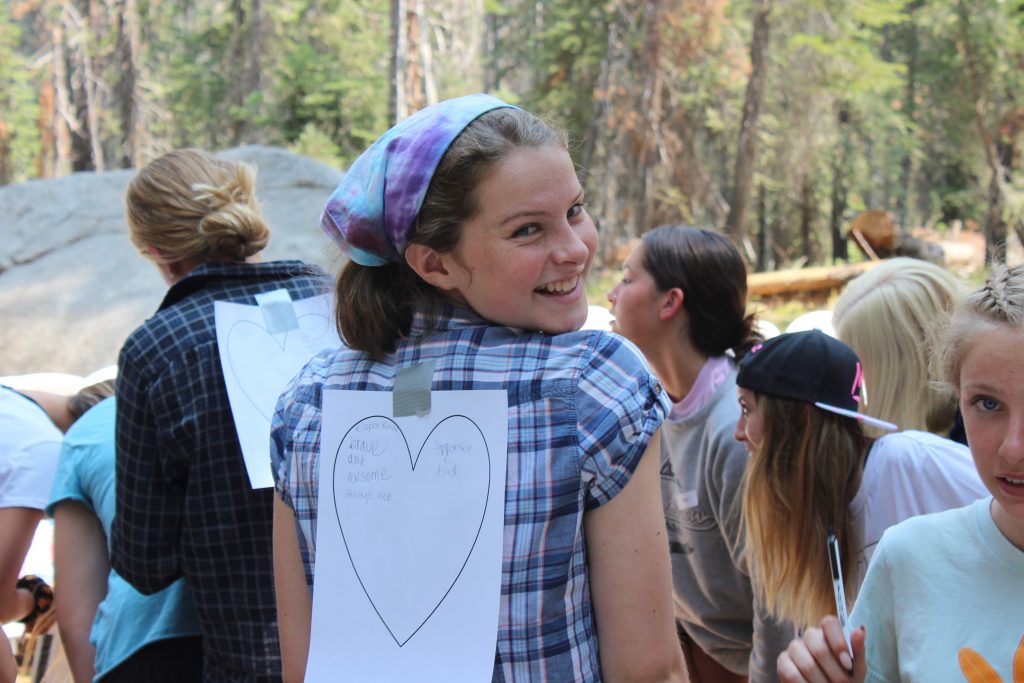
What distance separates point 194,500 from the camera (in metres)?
1.93

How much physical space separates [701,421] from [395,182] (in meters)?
1.65

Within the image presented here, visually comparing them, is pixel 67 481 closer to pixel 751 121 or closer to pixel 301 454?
pixel 301 454

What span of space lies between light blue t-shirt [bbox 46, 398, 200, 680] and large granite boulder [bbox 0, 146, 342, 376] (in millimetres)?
3900

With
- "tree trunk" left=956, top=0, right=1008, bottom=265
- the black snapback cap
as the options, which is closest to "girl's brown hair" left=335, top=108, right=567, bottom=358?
the black snapback cap

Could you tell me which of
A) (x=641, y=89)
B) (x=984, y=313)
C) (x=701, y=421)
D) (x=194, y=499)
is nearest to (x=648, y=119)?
(x=641, y=89)

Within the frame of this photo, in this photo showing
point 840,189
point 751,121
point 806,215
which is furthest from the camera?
point 840,189

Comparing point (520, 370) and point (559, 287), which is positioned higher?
point (559, 287)

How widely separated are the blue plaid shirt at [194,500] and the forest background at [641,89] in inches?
306

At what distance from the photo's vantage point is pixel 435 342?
1323mm

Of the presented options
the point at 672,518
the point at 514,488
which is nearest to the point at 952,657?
the point at 514,488

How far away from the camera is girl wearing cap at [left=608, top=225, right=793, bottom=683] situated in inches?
102

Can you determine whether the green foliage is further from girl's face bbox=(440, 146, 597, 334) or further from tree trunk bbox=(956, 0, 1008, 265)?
girl's face bbox=(440, 146, 597, 334)

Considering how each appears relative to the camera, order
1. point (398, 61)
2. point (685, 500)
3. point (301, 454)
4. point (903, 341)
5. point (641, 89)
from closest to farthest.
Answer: point (301, 454) < point (903, 341) < point (685, 500) < point (398, 61) < point (641, 89)

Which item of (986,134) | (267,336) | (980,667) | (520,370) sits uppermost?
(986,134)
